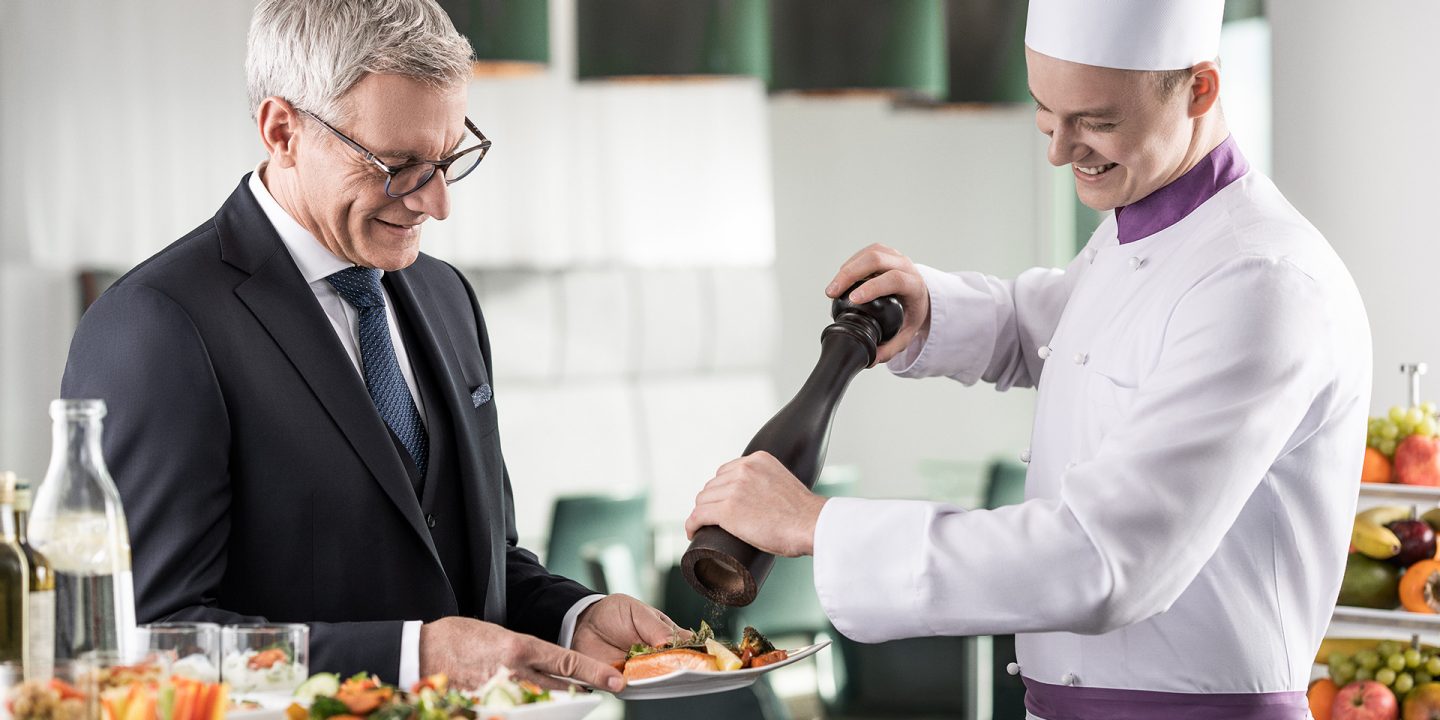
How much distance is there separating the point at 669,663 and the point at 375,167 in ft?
2.00

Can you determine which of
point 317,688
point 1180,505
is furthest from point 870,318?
point 317,688

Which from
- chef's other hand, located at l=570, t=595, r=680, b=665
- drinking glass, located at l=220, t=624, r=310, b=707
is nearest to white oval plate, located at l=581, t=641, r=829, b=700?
chef's other hand, located at l=570, t=595, r=680, b=665

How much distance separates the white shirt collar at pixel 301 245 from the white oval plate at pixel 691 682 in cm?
58

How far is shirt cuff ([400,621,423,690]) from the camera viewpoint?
132 centimetres

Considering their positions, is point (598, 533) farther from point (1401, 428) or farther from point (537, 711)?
point (537, 711)

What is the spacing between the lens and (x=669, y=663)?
1.29 meters

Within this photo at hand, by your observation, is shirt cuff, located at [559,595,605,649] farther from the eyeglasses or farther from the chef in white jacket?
the eyeglasses

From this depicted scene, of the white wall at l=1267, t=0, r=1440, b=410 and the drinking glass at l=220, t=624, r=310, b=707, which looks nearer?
the drinking glass at l=220, t=624, r=310, b=707

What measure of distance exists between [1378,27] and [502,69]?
2355mm

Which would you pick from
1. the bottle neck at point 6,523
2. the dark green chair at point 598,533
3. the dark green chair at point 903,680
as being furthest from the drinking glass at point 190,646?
the dark green chair at point 903,680

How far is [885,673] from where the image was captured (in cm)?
385

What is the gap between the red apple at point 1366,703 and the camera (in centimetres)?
261

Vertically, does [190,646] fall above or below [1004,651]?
above

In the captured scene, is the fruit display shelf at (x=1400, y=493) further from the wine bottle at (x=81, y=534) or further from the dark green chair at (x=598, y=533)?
the wine bottle at (x=81, y=534)
